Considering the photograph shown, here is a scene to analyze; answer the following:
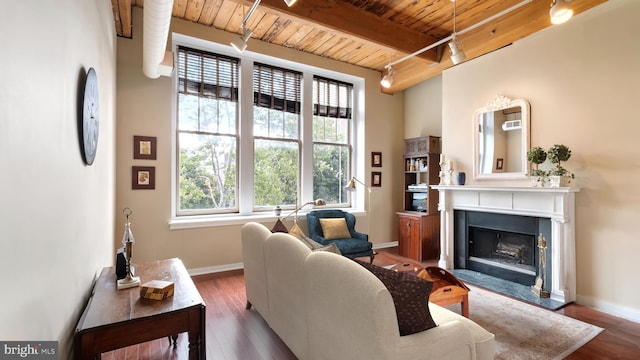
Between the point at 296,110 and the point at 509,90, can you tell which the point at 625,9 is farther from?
the point at 296,110

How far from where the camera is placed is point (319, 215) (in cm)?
474

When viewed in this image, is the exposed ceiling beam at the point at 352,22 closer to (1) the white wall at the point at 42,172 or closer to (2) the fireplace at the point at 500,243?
(1) the white wall at the point at 42,172

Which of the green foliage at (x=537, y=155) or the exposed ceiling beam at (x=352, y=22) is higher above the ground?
the exposed ceiling beam at (x=352, y=22)

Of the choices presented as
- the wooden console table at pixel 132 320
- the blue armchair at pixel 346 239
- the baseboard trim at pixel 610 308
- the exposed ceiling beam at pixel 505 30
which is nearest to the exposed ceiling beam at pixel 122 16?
the wooden console table at pixel 132 320

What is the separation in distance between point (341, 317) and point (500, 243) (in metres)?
3.66

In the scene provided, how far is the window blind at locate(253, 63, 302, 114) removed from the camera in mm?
4848

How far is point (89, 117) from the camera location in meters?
1.70

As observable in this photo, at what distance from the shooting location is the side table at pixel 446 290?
2510 millimetres

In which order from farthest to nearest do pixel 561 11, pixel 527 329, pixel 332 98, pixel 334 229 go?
pixel 332 98
pixel 334 229
pixel 527 329
pixel 561 11

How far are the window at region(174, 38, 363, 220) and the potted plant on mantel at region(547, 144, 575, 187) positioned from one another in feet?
10.8

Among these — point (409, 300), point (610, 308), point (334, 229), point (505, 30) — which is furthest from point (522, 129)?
point (409, 300)

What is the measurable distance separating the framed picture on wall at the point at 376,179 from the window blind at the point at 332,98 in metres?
1.28

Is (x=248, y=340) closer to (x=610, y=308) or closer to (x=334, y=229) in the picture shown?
(x=334, y=229)

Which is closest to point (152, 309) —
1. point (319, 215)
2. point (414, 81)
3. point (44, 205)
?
point (44, 205)
